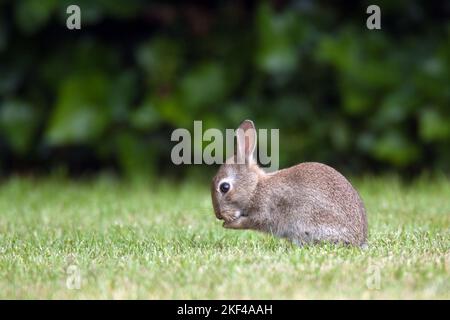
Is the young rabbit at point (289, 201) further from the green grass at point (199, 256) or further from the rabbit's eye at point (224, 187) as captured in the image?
the green grass at point (199, 256)

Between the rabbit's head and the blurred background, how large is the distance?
13.2 ft

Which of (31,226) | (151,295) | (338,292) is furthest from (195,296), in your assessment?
(31,226)

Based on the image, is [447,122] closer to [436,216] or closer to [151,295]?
[436,216]

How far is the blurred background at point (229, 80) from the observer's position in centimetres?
1038

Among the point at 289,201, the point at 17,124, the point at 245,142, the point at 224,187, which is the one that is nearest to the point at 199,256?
the point at 289,201

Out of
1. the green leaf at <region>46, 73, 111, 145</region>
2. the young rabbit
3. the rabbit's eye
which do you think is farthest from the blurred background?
the rabbit's eye

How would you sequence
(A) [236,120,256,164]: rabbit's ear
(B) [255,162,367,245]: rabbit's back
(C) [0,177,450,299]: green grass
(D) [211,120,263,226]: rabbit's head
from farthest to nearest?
(A) [236,120,256,164]: rabbit's ear
(D) [211,120,263,226]: rabbit's head
(B) [255,162,367,245]: rabbit's back
(C) [0,177,450,299]: green grass

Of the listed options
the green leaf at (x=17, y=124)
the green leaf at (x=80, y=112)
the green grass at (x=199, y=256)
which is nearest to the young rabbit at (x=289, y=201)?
the green grass at (x=199, y=256)

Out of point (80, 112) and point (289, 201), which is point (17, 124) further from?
point (289, 201)

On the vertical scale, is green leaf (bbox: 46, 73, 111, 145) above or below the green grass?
above

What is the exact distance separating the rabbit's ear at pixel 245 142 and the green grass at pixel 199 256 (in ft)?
1.86

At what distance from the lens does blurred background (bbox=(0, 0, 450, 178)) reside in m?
10.4

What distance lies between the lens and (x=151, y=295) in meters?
4.57

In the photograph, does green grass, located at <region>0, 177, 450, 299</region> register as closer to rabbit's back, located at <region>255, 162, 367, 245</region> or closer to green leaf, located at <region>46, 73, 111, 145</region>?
rabbit's back, located at <region>255, 162, 367, 245</region>
